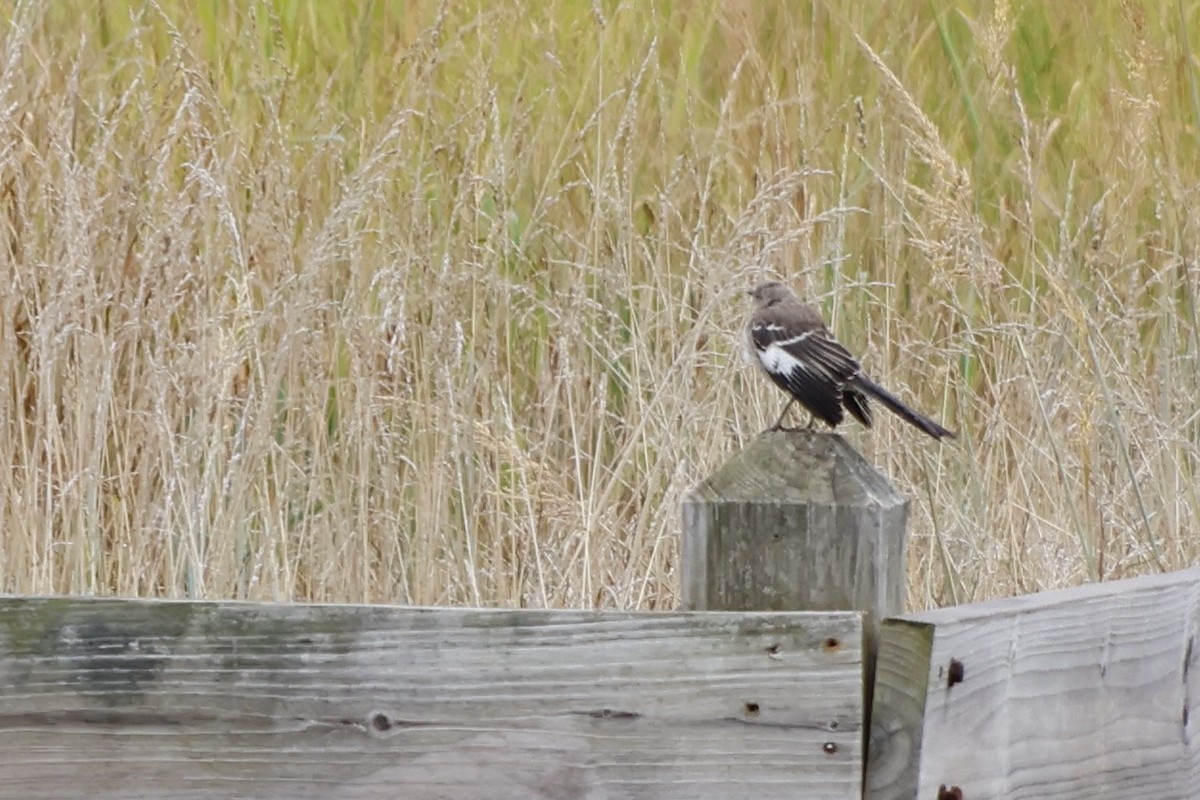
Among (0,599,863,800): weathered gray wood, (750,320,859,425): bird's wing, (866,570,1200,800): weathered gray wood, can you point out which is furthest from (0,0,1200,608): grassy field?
(0,599,863,800): weathered gray wood

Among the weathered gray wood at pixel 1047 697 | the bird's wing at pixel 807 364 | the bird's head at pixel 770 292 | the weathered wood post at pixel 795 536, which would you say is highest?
the bird's head at pixel 770 292

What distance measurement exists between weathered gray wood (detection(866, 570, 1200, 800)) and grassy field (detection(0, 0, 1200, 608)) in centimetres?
87

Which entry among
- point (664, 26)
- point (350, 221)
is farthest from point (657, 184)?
point (350, 221)

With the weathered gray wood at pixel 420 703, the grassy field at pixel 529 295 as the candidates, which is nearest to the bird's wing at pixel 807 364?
the grassy field at pixel 529 295

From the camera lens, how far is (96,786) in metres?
1.32

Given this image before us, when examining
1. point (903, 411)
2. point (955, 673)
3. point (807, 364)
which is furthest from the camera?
point (807, 364)

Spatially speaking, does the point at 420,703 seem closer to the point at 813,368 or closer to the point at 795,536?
the point at 795,536

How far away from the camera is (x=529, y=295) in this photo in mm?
3445

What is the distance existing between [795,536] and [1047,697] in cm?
30

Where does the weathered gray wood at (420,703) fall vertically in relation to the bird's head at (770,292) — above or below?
below

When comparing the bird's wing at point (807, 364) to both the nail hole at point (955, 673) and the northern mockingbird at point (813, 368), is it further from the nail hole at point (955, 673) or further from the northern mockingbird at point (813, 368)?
the nail hole at point (955, 673)

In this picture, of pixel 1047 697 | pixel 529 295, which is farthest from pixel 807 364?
pixel 1047 697

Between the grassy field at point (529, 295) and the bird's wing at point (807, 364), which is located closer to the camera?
the bird's wing at point (807, 364)

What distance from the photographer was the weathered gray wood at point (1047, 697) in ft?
4.09
